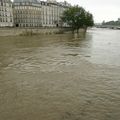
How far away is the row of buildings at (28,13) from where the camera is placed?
291 feet

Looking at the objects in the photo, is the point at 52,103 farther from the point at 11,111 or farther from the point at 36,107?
the point at 11,111

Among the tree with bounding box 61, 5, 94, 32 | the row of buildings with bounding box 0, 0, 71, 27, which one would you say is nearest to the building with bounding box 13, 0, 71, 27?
the row of buildings with bounding box 0, 0, 71, 27

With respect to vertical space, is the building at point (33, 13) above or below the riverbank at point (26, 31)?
above

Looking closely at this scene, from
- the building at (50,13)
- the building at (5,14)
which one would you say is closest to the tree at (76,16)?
the building at (5,14)

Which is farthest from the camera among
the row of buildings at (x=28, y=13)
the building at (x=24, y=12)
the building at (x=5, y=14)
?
the building at (x=24, y=12)

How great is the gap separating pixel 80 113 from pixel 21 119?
261 centimetres

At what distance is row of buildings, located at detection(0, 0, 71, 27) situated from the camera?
88.6 metres

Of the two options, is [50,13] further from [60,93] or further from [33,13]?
[60,93]

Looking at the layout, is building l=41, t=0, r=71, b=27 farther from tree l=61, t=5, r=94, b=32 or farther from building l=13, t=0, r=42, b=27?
tree l=61, t=5, r=94, b=32

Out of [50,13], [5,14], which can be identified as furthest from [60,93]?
[50,13]

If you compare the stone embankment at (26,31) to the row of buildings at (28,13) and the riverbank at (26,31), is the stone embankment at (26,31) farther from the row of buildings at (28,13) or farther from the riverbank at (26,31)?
the row of buildings at (28,13)

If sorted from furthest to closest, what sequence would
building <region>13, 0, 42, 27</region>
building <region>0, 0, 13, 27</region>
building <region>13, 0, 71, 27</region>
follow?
→ building <region>13, 0, 71, 27</region> → building <region>13, 0, 42, 27</region> → building <region>0, 0, 13, 27</region>

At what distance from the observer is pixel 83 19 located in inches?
3499

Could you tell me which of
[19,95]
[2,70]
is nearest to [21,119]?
[19,95]
